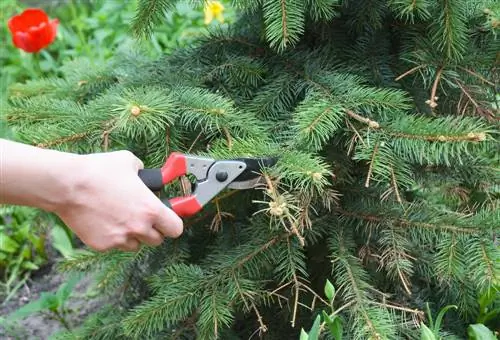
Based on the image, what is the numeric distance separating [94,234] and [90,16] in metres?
3.03

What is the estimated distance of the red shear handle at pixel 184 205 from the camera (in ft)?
4.57

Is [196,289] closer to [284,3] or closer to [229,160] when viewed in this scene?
[229,160]

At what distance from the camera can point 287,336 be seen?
1.84 metres

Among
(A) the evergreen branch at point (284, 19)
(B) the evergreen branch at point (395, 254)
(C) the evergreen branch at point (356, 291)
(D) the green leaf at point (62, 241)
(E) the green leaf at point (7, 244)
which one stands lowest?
(E) the green leaf at point (7, 244)

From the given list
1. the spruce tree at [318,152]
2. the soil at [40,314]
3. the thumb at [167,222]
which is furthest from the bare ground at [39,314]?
the thumb at [167,222]

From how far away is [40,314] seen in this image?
7.94 ft

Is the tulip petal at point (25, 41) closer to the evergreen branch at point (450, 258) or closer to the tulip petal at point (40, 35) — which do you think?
the tulip petal at point (40, 35)

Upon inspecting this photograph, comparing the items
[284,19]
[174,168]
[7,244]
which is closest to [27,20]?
[7,244]

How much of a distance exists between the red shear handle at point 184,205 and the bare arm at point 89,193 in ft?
0.28

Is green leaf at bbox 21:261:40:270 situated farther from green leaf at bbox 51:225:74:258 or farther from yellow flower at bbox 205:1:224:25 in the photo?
yellow flower at bbox 205:1:224:25

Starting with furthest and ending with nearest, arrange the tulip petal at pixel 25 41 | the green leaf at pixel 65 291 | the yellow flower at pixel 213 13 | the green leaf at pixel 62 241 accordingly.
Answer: the yellow flower at pixel 213 13 < the tulip petal at pixel 25 41 < the green leaf at pixel 62 241 < the green leaf at pixel 65 291

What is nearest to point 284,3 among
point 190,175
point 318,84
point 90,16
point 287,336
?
point 318,84

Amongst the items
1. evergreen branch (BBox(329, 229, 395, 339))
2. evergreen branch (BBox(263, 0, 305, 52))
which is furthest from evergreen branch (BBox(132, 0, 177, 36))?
evergreen branch (BBox(329, 229, 395, 339))

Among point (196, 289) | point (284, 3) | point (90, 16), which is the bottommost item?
point (90, 16)
